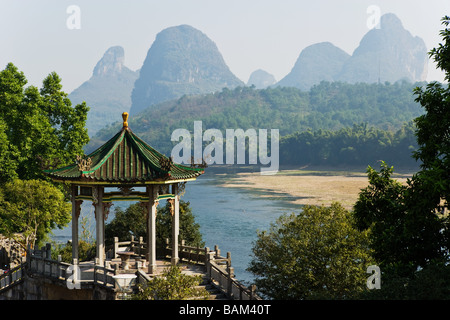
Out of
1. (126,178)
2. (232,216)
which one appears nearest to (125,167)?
(126,178)

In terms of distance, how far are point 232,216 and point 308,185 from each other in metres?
33.0

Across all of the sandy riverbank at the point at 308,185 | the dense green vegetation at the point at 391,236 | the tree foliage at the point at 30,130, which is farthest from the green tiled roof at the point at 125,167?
the sandy riverbank at the point at 308,185

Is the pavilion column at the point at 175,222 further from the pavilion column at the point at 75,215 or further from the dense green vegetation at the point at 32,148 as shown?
the dense green vegetation at the point at 32,148

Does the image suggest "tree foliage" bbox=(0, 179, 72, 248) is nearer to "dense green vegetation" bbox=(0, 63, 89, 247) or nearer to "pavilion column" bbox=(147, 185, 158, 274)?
"dense green vegetation" bbox=(0, 63, 89, 247)

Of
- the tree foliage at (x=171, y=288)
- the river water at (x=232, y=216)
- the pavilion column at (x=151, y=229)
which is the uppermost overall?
the pavilion column at (x=151, y=229)

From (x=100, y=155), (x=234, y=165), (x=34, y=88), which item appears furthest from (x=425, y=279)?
(x=234, y=165)

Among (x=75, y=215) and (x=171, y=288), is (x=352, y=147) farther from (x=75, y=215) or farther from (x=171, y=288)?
(x=171, y=288)

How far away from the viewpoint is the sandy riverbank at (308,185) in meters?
78.7

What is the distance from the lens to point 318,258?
795 inches

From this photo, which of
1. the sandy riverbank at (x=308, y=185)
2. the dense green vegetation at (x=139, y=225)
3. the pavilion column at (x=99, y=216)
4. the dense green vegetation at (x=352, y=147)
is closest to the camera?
the pavilion column at (x=99, y=216)

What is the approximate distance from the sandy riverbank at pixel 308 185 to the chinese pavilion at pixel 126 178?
170 ft

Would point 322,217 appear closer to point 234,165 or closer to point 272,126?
point 234,165
